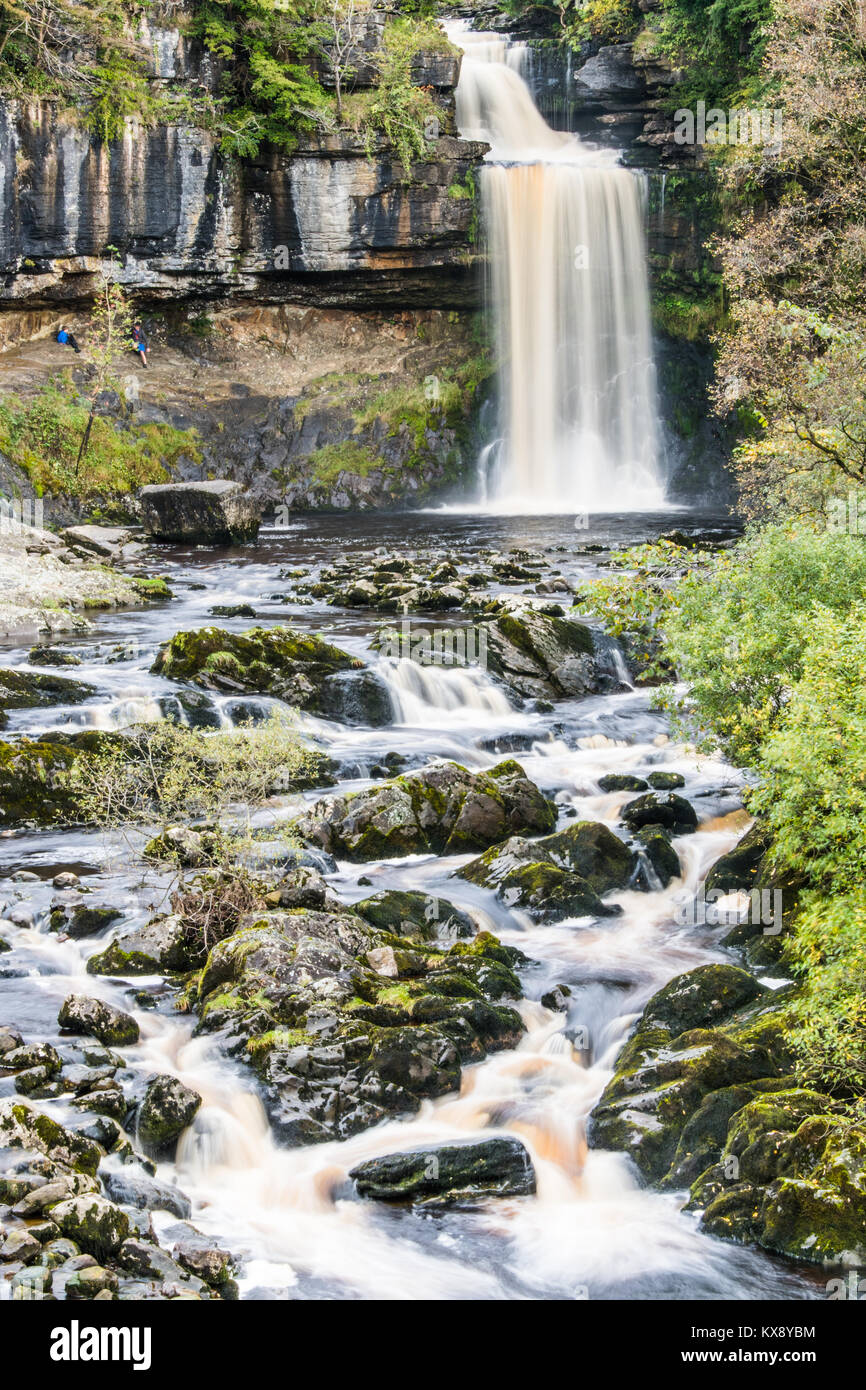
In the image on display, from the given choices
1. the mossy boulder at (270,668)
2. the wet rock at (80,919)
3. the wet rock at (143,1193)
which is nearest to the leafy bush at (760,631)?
the wet rock at (143,1193)

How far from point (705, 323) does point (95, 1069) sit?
3560 cm

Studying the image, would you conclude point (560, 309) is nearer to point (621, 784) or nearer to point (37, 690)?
point (37, 690)

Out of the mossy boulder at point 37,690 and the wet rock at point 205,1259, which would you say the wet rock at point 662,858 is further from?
the mossy boulder at point 37,690

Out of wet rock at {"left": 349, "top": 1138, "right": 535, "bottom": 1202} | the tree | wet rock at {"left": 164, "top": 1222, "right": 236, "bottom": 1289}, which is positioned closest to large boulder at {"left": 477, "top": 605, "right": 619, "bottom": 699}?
wet rock at {"left": 349, "top": 1138, "right": 535, "bottom": 1202}

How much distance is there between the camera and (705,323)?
39125 mm

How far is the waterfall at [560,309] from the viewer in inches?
1513

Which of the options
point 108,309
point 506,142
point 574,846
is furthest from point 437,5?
point 574,846

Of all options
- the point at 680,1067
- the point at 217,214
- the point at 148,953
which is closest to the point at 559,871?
the point at 680,1067

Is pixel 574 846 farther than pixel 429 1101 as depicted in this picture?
Yes

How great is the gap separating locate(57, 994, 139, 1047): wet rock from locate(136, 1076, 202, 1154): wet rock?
878 mm

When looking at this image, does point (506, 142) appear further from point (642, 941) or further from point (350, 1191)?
point (350, 1191)

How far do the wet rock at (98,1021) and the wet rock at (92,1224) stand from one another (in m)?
2.56

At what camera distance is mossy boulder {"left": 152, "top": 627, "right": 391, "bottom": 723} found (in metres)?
17.5

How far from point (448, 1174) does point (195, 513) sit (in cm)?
2455
